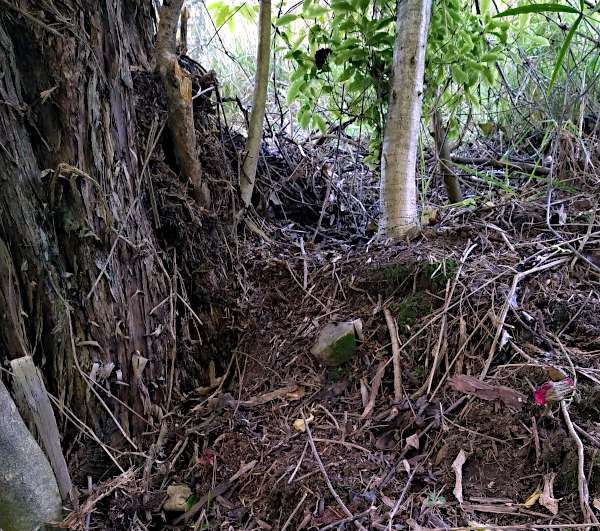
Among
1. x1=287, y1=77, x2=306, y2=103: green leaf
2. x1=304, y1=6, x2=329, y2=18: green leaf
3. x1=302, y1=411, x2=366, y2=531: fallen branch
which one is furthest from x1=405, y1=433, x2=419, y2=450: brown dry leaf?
x1=304, y1=6, x2=329, y2=18: green leaf

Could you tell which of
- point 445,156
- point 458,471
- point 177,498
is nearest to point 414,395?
point 458,471

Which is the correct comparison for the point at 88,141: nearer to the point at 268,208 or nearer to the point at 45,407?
the point at 45,407

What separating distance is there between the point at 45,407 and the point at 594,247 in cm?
194

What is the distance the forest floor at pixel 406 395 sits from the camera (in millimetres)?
1223

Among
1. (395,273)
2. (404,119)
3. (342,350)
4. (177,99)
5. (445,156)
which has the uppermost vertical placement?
(177,99)

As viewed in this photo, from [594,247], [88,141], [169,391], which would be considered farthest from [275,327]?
[594,247]

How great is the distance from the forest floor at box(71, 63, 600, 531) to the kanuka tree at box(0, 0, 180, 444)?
0.89ft

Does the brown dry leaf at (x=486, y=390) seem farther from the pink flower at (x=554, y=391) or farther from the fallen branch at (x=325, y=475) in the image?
the fallen branch at (x=325, y=475)

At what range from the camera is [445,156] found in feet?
7.86

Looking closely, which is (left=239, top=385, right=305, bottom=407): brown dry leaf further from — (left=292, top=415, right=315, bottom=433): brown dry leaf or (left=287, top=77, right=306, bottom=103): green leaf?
(left=287, top=77, right=306, bottom=103): green leaf

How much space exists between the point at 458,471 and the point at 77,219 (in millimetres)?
1355

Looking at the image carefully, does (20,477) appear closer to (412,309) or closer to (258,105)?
(412,309)

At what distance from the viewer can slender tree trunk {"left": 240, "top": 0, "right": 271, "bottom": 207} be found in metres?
2.05

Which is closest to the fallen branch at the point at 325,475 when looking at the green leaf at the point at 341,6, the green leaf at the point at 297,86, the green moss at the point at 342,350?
the green moss at the point at 342,350
